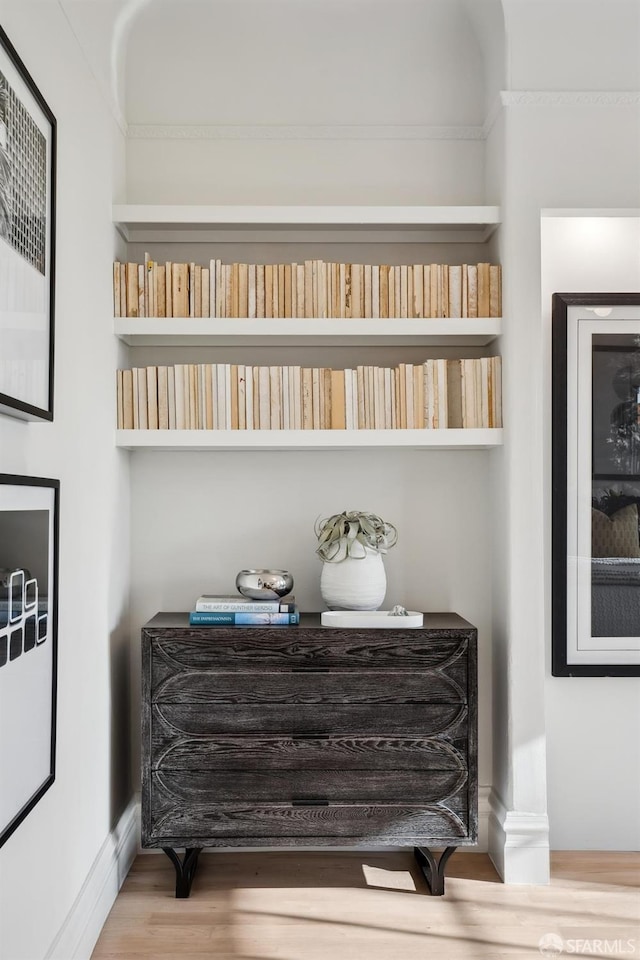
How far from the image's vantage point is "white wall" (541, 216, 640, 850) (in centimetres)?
273

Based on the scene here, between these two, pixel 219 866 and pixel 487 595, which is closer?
pixel 219 866

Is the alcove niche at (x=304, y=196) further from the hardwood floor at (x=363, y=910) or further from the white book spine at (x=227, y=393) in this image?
the hardwood floor at (x=363, y=910)

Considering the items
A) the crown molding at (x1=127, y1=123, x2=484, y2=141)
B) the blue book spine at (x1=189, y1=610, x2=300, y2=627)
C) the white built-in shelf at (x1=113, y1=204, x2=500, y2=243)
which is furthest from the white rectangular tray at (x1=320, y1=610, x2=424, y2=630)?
the crown molding at (x1=127, y1=123, x2=484, y2=141)

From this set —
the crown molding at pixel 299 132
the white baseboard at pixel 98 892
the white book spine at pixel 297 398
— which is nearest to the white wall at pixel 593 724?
the crown molding at pixel 299 132

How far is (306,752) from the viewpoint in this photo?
241 cm

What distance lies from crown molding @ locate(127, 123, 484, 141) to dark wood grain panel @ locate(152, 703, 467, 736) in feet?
6.24

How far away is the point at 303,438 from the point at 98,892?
4.67ft

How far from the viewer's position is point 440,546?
281 centimetres

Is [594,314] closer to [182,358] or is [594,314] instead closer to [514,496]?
[514,496]

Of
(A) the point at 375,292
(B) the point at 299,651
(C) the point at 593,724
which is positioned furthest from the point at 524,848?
(A) the point at 375,292

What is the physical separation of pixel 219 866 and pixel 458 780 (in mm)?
831

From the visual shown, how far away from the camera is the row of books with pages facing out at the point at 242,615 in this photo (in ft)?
8.03

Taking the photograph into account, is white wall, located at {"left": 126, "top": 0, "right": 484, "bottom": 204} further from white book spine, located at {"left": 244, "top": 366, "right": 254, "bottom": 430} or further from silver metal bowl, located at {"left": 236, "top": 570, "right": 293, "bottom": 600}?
silver metal bowl, located at {"left": 236, "top": 570, "right": 293, "bottom": 600}

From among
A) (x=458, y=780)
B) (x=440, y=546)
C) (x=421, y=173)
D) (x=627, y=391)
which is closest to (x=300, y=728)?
(x=458, y=780)
